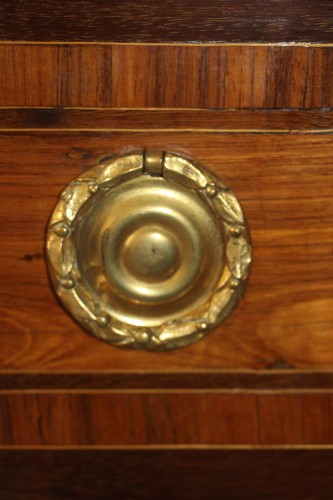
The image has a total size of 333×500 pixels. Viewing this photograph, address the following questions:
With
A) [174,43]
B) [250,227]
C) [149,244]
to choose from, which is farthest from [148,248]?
[174,43]

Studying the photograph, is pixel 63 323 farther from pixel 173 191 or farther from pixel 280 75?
pixel 280 75

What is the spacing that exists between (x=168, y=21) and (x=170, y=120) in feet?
0.38

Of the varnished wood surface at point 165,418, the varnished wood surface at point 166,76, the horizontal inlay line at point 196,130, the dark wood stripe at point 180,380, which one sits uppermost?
the varnished wood surface at point 166,76

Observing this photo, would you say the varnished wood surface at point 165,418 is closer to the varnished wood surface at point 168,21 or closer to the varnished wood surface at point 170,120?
the varnished wood surface at point 170,120

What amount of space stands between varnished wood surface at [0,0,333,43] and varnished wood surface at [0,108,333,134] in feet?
0.28

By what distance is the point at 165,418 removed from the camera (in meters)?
0.90

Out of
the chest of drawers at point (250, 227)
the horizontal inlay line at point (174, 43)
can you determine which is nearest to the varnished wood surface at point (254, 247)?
the chest of drawers at point (250, 227)
